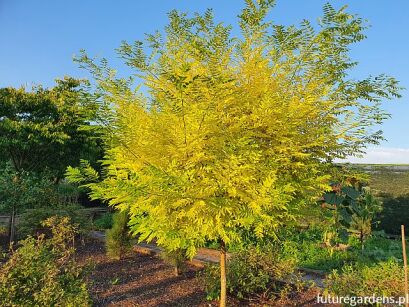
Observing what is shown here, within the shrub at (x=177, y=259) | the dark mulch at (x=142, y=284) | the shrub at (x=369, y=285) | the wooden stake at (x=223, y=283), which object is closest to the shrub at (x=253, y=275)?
the dark mulch at (x=142, y=284)

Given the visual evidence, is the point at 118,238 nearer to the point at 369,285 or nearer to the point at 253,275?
the point at 253,275

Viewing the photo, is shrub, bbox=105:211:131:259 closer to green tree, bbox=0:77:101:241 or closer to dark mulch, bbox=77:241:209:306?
dark mulch, bbox=77:241:209:306

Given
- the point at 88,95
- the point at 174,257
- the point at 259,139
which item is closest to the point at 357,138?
the point at 259,139

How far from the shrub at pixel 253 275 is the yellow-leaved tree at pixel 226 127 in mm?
1921

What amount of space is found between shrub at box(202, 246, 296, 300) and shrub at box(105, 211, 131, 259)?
11.5ft

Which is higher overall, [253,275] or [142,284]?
[253,275]

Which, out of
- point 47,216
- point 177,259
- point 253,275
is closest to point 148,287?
point 177,259

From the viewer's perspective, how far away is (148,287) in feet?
25.9

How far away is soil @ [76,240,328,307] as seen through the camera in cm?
691

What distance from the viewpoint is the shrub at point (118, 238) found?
1005cm

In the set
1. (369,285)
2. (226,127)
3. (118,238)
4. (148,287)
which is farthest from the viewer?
(118,238)

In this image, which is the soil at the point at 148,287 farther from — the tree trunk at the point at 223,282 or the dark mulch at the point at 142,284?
the tree trunk at the point at 223,282

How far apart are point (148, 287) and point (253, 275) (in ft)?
7.85

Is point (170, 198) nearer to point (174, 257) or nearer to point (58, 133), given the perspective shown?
point (174, 257)
